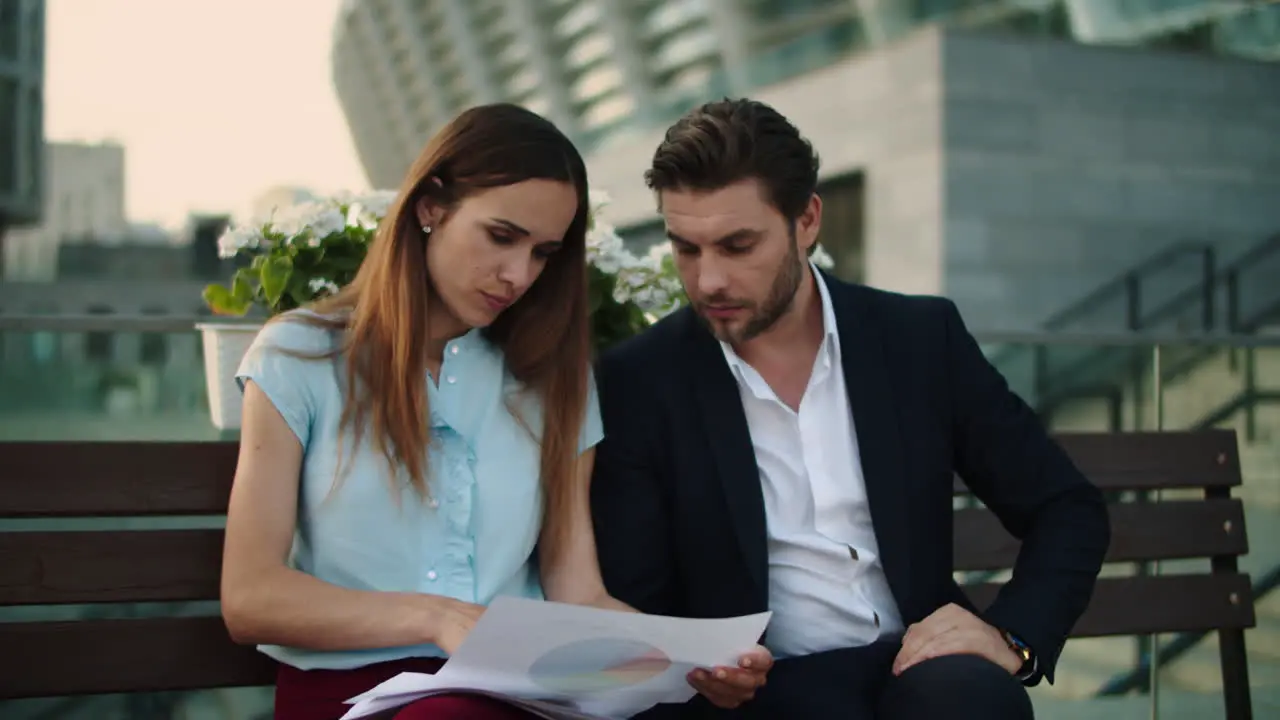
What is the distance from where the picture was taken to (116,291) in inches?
1069

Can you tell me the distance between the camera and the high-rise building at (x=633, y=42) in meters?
15.6

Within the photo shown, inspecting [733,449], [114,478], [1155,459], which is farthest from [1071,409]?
[114,478]

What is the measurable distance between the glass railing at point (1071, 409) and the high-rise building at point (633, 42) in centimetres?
1145

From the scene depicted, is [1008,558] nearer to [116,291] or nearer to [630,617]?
[630,617]

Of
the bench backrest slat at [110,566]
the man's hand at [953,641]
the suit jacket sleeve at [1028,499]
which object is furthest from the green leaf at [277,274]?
the man's hand at [953,641]

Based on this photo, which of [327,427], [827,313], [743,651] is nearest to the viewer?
[743,651]

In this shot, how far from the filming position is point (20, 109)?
2852cm

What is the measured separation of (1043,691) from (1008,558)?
3.26 feet

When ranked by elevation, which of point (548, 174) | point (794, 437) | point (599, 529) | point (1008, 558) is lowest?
point (1008, 558)

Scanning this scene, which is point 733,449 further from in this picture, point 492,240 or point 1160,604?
point 1160,604

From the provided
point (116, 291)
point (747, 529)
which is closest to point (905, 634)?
point (747, 529)

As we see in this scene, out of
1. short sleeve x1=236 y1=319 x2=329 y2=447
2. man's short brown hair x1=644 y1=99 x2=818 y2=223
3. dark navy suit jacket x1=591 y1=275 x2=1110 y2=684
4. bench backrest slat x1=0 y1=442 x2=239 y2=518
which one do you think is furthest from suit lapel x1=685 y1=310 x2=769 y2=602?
bench backrest slat x1=0 y1=442 x2=239 y2=518

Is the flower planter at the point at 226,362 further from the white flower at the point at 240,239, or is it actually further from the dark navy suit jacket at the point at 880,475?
the dark navy suit jacket at the point at 880,475

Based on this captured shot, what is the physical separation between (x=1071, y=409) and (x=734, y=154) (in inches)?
104
